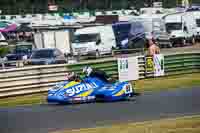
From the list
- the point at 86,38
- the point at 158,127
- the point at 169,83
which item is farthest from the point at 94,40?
the point at 158,127

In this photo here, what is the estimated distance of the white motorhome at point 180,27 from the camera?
151ft

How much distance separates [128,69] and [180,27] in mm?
24533

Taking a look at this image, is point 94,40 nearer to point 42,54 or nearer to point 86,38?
point 86,38

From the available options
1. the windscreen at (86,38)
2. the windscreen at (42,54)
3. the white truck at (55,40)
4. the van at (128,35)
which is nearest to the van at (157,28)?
the van at (128,35)

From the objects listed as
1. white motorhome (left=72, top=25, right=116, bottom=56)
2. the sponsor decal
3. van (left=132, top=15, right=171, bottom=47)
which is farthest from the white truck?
the sponsor decal

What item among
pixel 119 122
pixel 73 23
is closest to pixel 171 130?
pixel 119 122

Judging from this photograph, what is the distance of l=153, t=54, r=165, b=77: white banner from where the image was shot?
76.6 ft

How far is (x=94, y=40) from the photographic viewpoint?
41.3 meters

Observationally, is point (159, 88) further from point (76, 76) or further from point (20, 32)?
point (20, 32)

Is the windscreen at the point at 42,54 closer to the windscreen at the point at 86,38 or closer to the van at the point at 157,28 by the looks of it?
the windscreen at the point at 86,38

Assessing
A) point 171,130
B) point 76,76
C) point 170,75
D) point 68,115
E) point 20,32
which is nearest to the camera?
point 171,130

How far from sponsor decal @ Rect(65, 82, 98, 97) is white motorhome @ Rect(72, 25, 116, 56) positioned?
924 inches

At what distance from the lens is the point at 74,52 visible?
135ft

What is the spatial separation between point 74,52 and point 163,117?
28.4 metres
